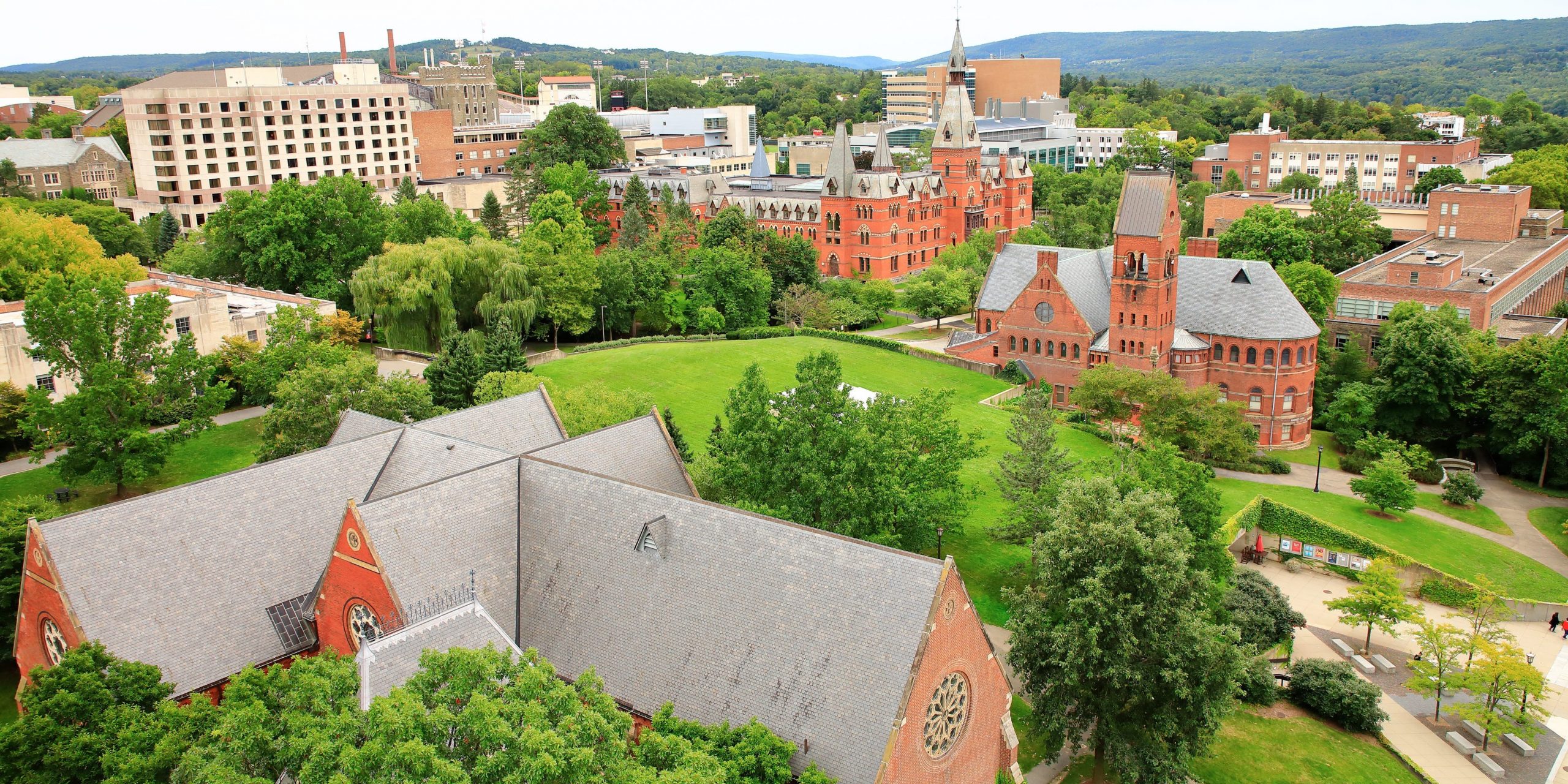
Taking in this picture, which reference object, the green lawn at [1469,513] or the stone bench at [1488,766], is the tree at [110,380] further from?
the green lawn at [1469,513]

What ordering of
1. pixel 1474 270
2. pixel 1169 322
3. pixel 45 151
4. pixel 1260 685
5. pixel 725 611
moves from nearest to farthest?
pixel 725 611
pixel 1260 685
pixel 1169 322
pixel 1474 270
pixel 45 151

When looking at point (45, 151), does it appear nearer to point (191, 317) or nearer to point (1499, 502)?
point (191, 317)

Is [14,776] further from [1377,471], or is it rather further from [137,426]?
[1377,471]

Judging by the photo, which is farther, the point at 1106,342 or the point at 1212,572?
the point at 1106,342

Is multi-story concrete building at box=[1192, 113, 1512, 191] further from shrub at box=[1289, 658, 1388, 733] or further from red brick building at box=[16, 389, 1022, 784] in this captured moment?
red brick building at box=[16, 389, 1022, 784]

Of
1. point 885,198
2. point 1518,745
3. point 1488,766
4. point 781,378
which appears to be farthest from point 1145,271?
point 885,198

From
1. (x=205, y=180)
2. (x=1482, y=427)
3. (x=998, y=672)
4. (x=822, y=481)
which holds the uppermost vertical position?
(x=205, y=180)

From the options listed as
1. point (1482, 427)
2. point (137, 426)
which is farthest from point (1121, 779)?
point (1482, 427)
